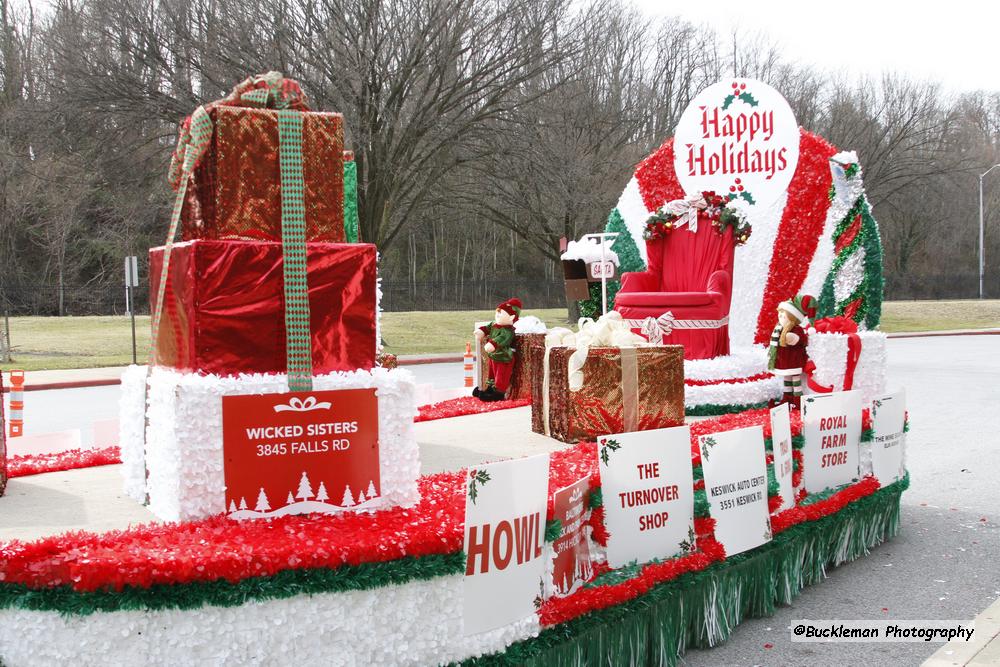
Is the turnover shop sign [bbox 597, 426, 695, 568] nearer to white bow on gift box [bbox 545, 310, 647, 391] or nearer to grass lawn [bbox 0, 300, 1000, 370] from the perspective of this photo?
white bow on gift box [bbox 545, 310, 647, 391]

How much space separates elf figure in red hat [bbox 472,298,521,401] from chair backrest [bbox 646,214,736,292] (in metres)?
1.46

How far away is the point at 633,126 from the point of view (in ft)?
108

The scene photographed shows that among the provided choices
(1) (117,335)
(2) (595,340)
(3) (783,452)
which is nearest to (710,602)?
(3) (783,452)

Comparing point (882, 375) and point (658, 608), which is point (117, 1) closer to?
point (882, 375)

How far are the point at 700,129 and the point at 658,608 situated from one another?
18.9 ft

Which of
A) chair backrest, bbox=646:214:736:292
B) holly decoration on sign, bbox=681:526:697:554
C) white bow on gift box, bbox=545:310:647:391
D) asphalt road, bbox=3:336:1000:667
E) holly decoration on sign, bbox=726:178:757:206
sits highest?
holly decoration on sign, bbox=726:178:757:206

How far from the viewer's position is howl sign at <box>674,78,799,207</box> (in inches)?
337

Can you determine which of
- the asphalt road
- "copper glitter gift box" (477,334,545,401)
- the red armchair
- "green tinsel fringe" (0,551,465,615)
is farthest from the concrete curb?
"green tinsel fringe" (0,551,465,615)

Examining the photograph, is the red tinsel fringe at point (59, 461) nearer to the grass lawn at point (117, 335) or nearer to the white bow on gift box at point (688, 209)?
the white bow on gift box at point (688, 209)

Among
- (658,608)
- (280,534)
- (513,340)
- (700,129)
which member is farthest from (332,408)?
(700,129)

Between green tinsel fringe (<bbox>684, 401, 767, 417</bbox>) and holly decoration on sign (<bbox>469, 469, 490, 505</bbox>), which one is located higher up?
holly decoration on sign (<bbox>469, 469, 490, 505</bbox>)

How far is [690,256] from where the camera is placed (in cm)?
867

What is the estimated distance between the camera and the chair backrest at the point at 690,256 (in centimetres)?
841

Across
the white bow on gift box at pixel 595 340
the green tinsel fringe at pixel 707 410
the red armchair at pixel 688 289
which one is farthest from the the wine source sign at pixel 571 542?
the red armchair at pixel 688 289
